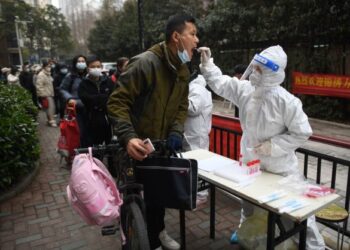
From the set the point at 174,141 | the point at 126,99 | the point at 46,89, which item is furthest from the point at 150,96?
the point at 46,89

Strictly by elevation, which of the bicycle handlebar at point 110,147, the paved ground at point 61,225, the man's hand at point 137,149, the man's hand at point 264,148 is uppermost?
the man's hand at point 137,149

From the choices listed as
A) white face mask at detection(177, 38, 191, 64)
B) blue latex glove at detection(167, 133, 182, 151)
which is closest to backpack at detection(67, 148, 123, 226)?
blue latex glove at detection(167, 133, 182, 151)

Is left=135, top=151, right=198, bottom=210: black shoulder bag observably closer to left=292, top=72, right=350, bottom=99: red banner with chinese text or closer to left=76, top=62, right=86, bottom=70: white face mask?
left=76, top=62, right=86, bottom=70: white face mask

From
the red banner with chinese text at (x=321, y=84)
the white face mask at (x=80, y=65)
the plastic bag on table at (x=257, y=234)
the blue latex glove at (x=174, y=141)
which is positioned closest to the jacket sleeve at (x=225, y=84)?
the blue latex glove at (x=174, y=141)

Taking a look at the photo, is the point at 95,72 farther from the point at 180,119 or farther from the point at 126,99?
the point at 126,99

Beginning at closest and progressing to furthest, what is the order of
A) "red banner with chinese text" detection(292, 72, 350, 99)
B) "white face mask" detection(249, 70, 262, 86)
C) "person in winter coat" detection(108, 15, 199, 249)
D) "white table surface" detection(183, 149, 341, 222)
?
1. "white table surface" detection(183, 149, 341, 222)
2. "person in winter coat" detection(108, 15, 199, 249)
3. "white face mask" detection(249, 70, 262, 86)
4. "red banner with chinese text" detection(292, 72, 350, 99)

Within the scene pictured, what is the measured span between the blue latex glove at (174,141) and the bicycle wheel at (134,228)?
19.3 inches

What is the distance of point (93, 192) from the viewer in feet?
6.99

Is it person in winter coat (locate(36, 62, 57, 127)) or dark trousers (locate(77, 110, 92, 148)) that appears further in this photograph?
person in winter coat (locate(36, 62, 57, 127))

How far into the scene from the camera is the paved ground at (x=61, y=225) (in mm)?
3334

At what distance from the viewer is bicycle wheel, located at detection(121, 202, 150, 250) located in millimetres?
2131

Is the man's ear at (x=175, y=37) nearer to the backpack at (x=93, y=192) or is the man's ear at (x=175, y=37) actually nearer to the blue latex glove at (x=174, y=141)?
the blue latex glove at (x=174, y=141)

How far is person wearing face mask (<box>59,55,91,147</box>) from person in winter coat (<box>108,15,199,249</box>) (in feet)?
8.68

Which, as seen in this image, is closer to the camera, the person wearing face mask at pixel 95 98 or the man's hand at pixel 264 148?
the man's hand at pixel 264 148
